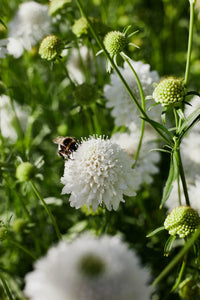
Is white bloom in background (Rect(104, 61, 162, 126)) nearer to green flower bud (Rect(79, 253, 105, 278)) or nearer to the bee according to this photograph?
the bee

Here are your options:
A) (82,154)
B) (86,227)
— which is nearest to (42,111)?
(86,227)

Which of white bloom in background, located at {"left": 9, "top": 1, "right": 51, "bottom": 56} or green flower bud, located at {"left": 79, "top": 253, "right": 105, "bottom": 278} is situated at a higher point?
white bloom in background, located at {"left": 9, "top": 1, "right": 51, "bottom": 56}

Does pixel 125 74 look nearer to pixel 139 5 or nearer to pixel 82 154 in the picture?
pixel 82 154

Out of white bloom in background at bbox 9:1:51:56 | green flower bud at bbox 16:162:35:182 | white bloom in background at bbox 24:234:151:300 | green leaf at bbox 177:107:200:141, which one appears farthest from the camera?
white bloom in background at bbox 9:1:51:56

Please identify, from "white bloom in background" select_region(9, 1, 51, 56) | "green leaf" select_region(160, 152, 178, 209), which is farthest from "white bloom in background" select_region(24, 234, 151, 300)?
"white bloom in background" select_region(9, 1, 51, 56)

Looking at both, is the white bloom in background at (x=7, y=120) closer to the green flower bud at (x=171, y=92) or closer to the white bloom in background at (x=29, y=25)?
the white bloom in background at (x=29, y=25)

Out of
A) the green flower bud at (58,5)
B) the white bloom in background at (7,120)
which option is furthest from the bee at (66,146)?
the white bloom in background at (7,120)

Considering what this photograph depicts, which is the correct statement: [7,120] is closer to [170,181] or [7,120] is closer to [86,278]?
[170,181]
